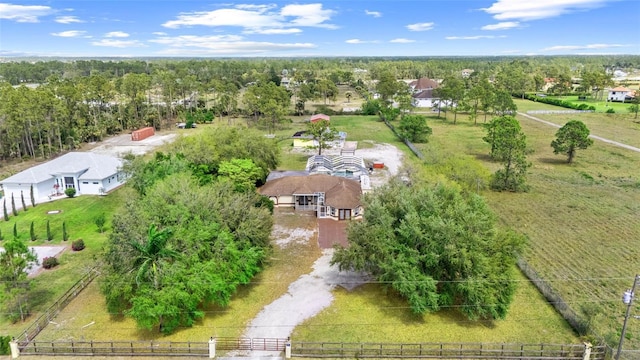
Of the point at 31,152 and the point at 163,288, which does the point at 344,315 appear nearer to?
the point at 163,288

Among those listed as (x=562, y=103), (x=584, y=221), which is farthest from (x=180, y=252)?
(x=562, y=103)

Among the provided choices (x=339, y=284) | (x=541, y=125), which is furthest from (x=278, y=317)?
(x=541, y=125)

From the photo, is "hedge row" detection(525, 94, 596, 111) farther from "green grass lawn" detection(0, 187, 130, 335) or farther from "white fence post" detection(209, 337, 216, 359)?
"white fence post" detection(209, 337, 216, 359)

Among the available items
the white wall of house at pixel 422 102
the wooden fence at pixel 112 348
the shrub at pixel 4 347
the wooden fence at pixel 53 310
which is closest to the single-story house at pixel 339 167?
the wooden fence at pixel 53 310

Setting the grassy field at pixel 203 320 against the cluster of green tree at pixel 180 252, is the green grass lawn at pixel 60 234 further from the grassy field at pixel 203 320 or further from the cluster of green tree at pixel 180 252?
the cluster of green tree at pixel 180 252

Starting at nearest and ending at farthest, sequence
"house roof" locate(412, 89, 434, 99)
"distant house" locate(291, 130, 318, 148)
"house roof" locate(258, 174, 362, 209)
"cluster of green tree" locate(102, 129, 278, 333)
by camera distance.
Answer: "cluster of green tree" locate(102, 129, 278, 333) < "house roof" locate(258, 174, 362, 209) < "distant house" locate(291, 130, 318, 148) < "house roof" locate(412, 89, 434, 99)

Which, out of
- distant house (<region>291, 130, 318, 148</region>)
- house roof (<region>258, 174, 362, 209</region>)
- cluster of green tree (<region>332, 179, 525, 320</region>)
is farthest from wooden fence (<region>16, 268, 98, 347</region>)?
distant house (<region>291, 130, 318, 148</region>)
